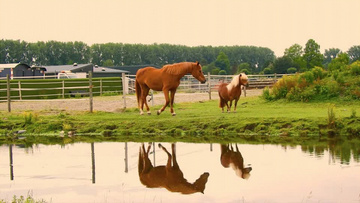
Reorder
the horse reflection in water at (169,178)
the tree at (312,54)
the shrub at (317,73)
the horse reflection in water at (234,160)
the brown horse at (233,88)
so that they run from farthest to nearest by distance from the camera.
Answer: the tree at (312,54), the shrub at (317,73), the brown horse at (233,88), the horse reflection in water at (234,160), the horse reflection in water at (169,178)

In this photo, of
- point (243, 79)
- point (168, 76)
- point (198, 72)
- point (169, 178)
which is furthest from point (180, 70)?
point (169, 178)

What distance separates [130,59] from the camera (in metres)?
131

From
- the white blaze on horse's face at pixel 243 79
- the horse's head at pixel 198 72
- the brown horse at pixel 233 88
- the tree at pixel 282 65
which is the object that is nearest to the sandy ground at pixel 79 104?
the horse's head at pixel 198 72

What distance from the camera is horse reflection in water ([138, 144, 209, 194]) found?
896 cm

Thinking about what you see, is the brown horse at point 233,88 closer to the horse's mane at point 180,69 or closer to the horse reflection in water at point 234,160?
the horse's mane at point 180,69

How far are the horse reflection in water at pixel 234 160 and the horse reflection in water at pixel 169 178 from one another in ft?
2.21

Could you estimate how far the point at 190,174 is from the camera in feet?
32.8

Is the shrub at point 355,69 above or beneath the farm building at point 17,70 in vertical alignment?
beneath

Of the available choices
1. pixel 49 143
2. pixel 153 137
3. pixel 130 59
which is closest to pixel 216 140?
pixel 153 137

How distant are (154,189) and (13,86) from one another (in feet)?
95.4

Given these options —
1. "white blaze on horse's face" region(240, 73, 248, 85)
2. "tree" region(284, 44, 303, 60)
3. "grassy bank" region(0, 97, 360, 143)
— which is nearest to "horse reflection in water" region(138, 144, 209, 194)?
"grassy bank" region(0, 97, 360, 143)

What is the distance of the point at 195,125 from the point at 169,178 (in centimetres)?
694

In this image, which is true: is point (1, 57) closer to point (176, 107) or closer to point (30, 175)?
point (176, 107)

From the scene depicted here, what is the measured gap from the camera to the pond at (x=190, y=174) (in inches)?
331
